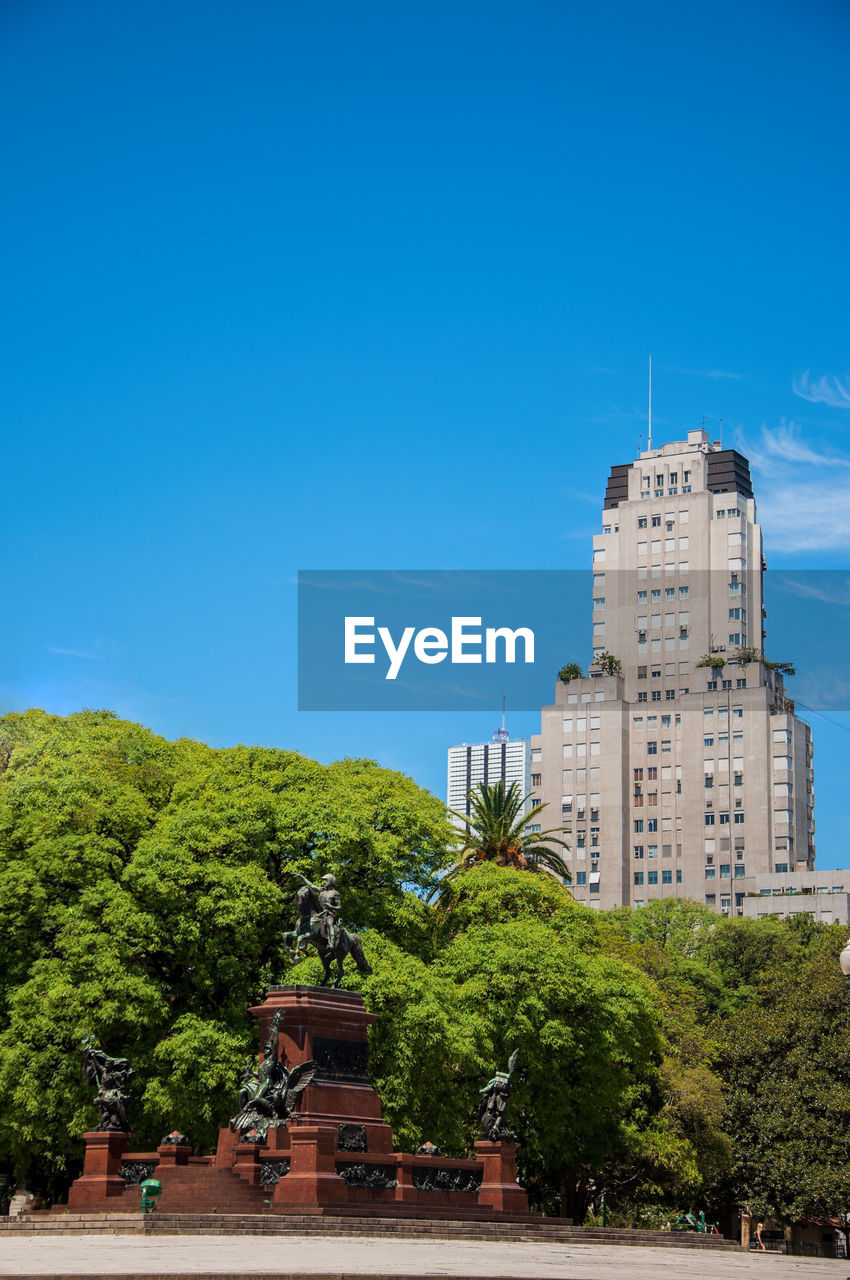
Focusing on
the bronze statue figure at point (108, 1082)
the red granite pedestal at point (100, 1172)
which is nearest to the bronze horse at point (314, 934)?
the bronze statue figure at point (108, 1082)

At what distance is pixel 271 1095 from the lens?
31.5m

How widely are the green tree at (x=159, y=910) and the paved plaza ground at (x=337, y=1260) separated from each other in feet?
32.9

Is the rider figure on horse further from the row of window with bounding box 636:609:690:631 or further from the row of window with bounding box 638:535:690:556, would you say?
the row of window with bounding box 638:535:690:556

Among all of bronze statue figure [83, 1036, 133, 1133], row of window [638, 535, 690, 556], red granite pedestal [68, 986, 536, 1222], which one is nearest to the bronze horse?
red granite pedestal [68, 986, 536, 1222]

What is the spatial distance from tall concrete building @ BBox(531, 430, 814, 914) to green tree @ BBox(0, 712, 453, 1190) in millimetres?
89489

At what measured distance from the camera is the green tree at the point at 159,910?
122ft

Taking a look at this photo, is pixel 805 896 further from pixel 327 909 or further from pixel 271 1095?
pixel 271 1095

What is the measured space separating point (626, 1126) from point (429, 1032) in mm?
11349

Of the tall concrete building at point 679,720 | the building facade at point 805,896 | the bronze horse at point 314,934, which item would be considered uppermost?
the tall concrete building at point 679,720

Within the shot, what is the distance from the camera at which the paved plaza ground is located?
20891mm

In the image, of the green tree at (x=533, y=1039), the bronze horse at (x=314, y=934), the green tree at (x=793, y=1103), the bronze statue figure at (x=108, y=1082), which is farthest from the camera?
the green tree at (x=793, y=1103)

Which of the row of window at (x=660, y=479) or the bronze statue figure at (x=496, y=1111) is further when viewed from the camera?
the row of window at (x=660, y=479)

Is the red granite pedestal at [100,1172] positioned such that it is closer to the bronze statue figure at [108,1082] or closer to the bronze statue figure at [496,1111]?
the bronze statue figure at [108,1082]

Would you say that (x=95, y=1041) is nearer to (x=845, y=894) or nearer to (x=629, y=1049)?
(x=629, y=1049)
